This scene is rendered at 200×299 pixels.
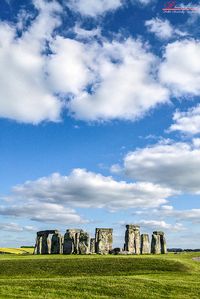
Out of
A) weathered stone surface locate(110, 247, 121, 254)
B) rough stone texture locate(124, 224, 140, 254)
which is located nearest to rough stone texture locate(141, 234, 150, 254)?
rough stone texture locate(124, 224, 140, 254)

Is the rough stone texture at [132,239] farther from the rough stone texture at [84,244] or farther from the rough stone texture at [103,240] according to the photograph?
the rough stone texture at [84,244]

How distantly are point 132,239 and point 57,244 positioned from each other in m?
9.89

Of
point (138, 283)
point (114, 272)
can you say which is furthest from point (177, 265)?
point (138, 283)

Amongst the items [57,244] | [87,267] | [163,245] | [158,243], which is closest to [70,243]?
[57,244]

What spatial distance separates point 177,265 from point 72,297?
13.7 m

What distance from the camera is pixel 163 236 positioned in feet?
186

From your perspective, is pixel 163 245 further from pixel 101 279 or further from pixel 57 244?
pixel 101 279

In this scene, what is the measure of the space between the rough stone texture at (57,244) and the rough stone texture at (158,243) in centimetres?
1196

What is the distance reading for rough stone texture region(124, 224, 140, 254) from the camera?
56125 mm

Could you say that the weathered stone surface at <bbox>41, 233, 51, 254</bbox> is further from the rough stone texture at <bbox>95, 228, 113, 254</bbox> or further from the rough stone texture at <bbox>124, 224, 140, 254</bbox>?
the rough stone texture at <bbox>124, 224, 140, 254</bbox>

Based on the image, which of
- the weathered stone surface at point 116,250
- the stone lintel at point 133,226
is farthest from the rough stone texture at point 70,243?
the stone lintel at point 133,226

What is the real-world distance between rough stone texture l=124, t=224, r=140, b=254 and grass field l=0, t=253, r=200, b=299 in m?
15.9

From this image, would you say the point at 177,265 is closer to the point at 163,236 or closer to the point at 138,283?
the point at 138,283

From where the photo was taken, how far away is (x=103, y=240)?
5481 cm
